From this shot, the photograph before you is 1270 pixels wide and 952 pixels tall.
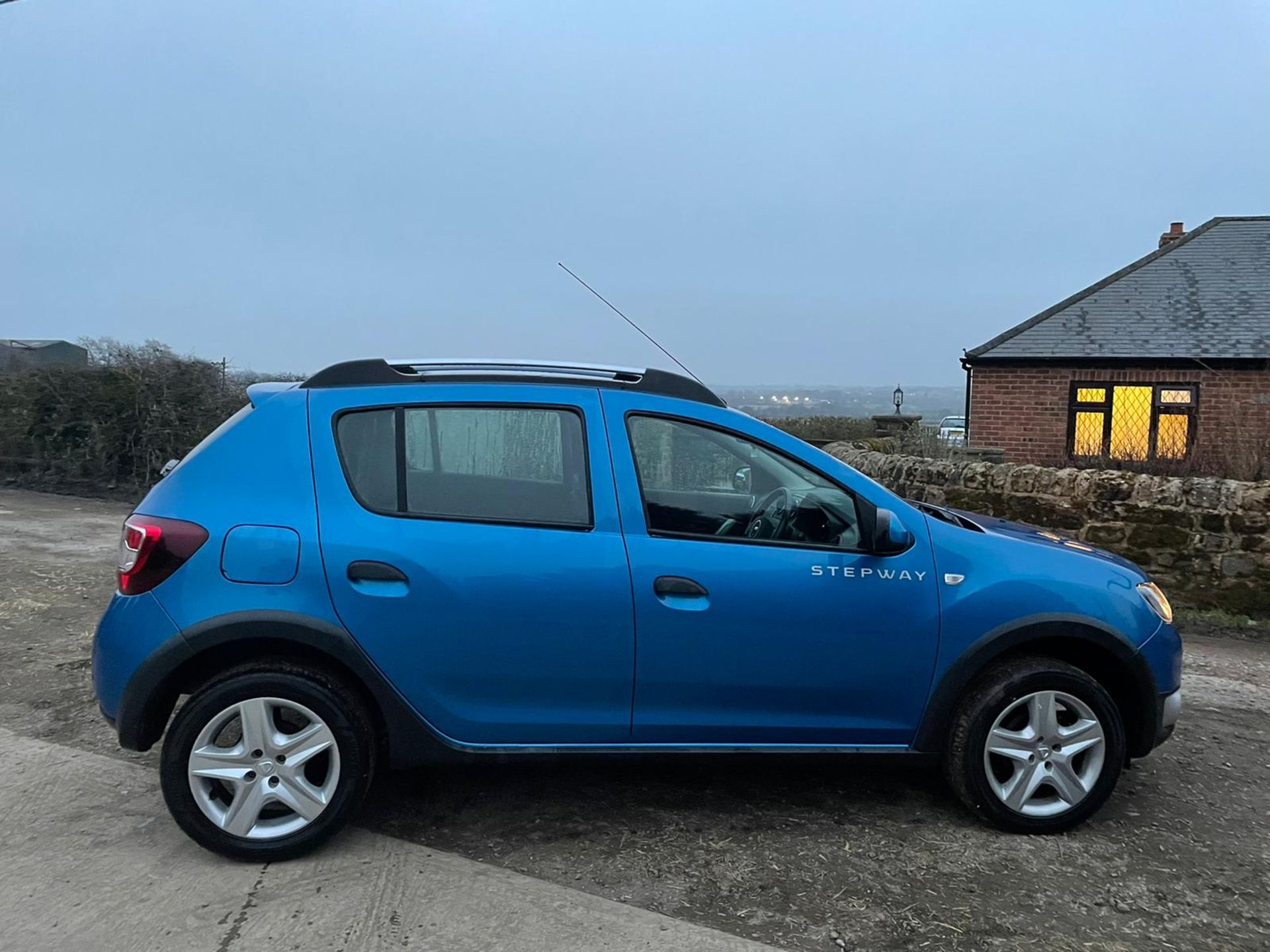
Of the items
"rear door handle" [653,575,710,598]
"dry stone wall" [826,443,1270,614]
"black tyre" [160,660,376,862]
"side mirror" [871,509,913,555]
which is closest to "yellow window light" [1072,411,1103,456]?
"dry stone wall" [826,443,1270,614]

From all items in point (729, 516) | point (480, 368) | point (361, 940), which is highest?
point (480, 368)

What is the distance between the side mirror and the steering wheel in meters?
Answer: 0.34

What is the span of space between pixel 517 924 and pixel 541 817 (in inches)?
29.1

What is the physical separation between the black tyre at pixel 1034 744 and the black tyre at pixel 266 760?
2204 mm

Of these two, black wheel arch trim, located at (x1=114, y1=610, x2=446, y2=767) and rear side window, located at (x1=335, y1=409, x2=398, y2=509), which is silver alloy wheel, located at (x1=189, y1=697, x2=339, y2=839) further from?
rear side window, located at (x1=335, y1=409, x2=398, y2=509)

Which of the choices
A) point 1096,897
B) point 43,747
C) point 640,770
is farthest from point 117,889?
point 1096,897

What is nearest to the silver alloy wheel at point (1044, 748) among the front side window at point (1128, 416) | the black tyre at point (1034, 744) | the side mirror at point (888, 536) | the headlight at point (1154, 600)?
the black tyre at point (1034, 744)

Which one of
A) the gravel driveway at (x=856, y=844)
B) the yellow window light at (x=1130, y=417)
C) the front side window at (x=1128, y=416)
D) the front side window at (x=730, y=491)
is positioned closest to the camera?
the gravel driveway at (x=856, y=844)

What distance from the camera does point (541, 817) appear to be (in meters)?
3.54

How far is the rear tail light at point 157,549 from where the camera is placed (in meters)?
3.08

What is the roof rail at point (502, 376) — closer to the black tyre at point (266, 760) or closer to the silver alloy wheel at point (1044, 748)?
the black tyre at point (266, 760)

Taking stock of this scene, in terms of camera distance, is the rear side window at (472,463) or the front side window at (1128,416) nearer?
the rear side window at (472,463)

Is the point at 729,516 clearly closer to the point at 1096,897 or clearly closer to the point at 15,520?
the point at 1096,897

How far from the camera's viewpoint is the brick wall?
13.9 m
